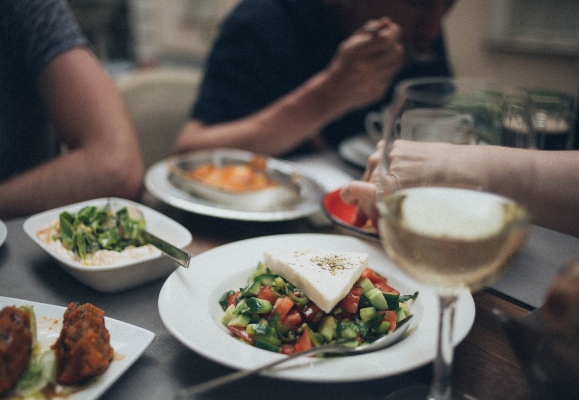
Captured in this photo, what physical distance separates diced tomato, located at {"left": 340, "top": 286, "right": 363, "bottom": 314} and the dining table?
0.11 meters

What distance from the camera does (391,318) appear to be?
68cm

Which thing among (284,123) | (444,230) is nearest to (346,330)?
(444,230)

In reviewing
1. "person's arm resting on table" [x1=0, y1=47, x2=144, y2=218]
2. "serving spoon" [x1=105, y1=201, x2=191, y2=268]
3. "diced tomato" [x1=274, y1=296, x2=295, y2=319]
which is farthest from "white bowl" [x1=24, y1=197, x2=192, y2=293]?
"person's arm resting on table" [x1=0, y1=47, x2=144, y2=218]

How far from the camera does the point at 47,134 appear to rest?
1.59 meters

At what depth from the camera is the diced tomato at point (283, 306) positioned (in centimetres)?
67

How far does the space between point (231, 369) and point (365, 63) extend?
1.34 metres

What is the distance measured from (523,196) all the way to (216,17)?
795 cm

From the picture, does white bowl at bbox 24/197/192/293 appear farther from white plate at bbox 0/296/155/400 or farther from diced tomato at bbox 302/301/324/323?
diced tomato at bbox 302/301/324/323

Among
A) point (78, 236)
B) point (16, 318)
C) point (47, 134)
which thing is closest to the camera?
point (16, 318)

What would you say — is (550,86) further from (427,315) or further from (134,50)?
(134,50)

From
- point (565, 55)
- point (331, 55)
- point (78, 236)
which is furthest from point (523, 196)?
point (565, 55)

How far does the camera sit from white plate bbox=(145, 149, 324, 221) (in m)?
1.08

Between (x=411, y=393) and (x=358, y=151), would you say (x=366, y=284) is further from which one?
(x=358, y=151)

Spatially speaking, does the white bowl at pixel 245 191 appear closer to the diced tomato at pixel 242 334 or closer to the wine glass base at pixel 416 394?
the diced tomato at pixel 242 334
